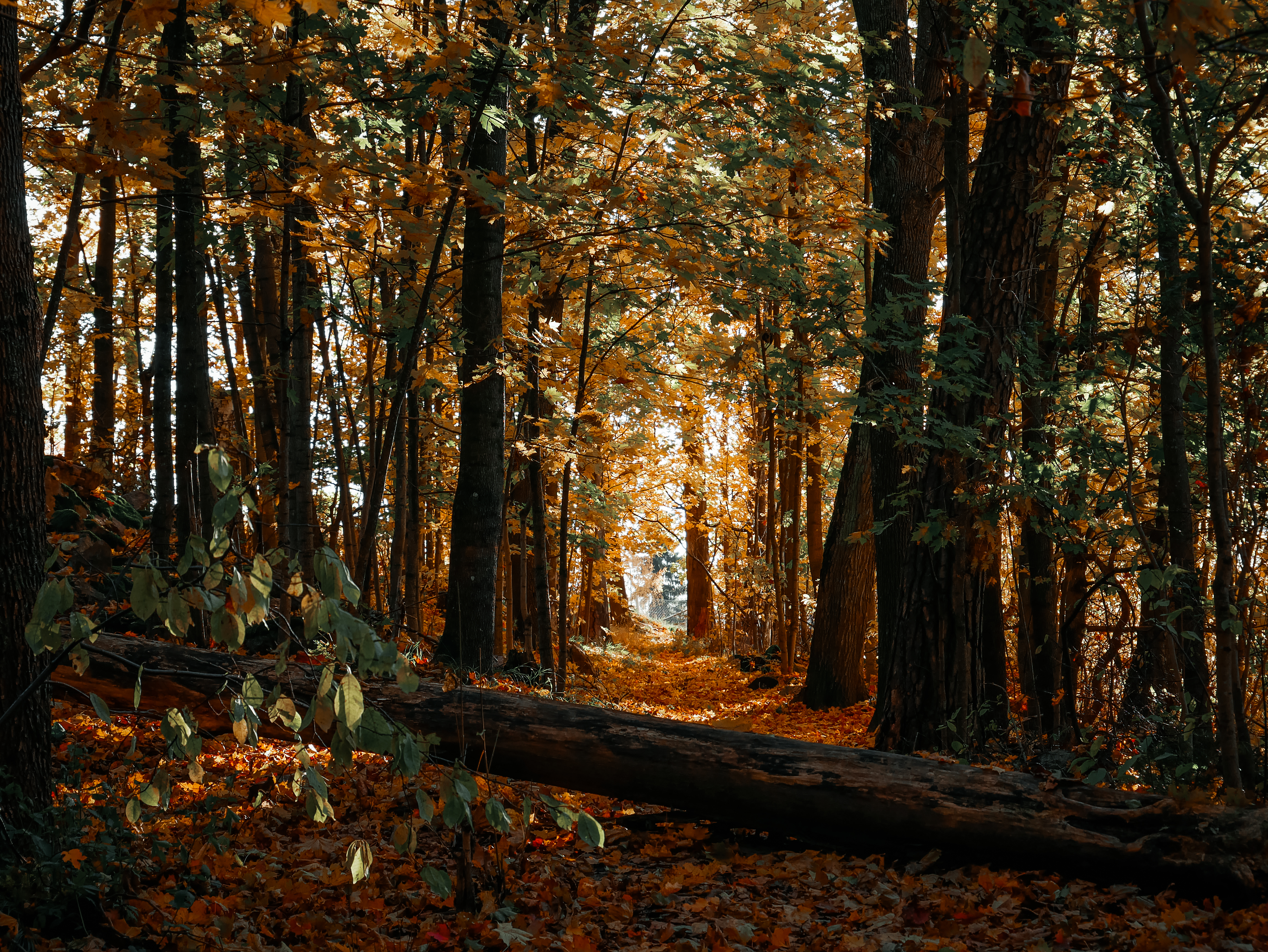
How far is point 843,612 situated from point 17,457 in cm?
903

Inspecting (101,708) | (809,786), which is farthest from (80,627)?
(809,786)

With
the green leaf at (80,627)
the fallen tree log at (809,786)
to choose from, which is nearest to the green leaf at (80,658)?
the green leaf at (80,627)

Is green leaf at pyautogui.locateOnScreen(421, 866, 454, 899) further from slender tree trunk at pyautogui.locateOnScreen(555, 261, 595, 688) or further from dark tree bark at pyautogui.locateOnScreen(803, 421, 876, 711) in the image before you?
dark tree bark at pyautogui.locateOnScreen(803, 421, 876, 711)

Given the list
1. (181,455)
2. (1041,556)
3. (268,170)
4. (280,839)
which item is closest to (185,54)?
(268,170)

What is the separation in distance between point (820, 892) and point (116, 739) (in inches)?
165

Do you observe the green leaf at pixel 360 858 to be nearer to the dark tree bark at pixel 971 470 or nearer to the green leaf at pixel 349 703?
the green leaf at pixel 349 703

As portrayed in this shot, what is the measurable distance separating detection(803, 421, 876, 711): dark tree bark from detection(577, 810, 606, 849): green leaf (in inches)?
342

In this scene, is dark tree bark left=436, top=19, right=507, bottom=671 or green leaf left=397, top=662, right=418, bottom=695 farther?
dark tree bark left=436, top=19, right=507, bottom=671

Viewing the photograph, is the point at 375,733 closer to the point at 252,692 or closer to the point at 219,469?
the point at 252,692

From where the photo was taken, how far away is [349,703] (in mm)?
1836

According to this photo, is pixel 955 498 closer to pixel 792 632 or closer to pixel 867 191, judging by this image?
pixel 867 191

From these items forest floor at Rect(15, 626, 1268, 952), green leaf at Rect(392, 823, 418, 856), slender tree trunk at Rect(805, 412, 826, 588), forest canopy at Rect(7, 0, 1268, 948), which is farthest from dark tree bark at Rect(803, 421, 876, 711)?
green leaf at Rect(392, 823, 418, 856)

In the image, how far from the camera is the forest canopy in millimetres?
3129

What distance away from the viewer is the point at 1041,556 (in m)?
6.87
